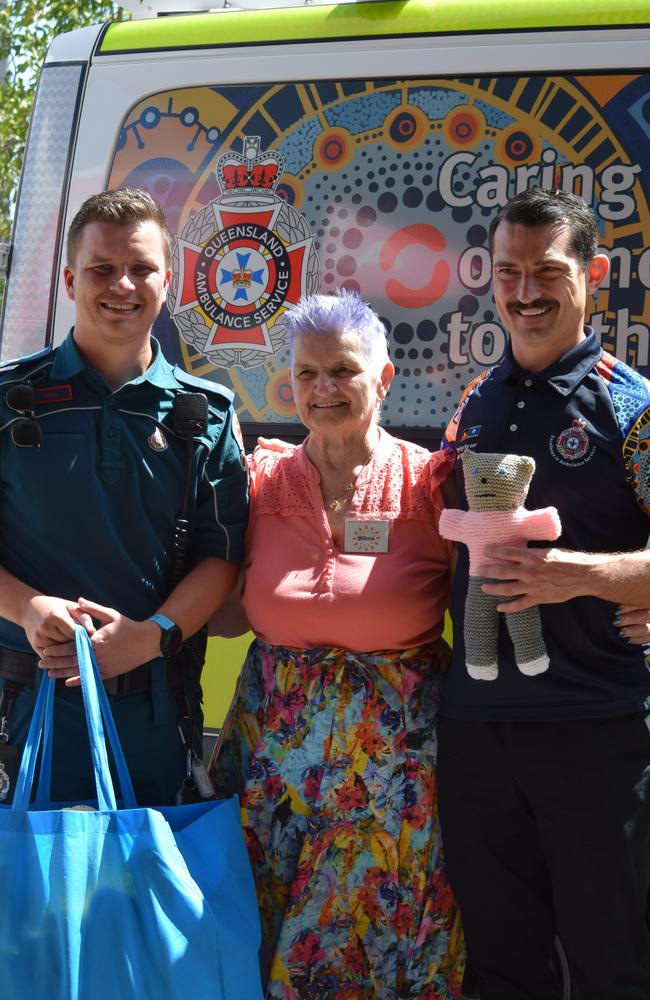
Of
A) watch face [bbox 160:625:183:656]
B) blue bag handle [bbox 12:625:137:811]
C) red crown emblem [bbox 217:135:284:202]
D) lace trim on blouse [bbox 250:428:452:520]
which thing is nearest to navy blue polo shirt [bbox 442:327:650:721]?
lace trim on blouse [bbox 250:428:452:520]

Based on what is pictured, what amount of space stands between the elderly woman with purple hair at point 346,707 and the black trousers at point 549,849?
0.41ft

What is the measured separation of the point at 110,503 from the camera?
235cm

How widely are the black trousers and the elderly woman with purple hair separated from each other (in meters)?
0.13

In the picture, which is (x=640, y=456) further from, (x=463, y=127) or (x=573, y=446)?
(x=463, y=127)

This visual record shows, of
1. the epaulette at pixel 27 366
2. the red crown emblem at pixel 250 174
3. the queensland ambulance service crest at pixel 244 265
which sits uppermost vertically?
the red crown emblem at pixel 250 174

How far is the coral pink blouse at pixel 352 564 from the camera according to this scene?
2.45m

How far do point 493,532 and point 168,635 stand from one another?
692 mm

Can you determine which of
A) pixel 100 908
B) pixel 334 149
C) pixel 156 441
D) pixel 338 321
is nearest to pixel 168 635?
pixel 156 441

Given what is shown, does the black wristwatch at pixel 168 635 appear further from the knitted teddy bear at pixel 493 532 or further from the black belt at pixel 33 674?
the knitted teddy bear at pixel 493 532

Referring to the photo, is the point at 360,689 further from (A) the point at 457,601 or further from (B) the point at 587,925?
(B) the point at 587,925

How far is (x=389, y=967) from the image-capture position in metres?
2.55

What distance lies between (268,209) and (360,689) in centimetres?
144

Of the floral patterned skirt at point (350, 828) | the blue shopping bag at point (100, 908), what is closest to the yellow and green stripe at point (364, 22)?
the floral patterned skirt at point (350, 828)

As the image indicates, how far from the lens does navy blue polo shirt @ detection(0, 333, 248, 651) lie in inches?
91.7
